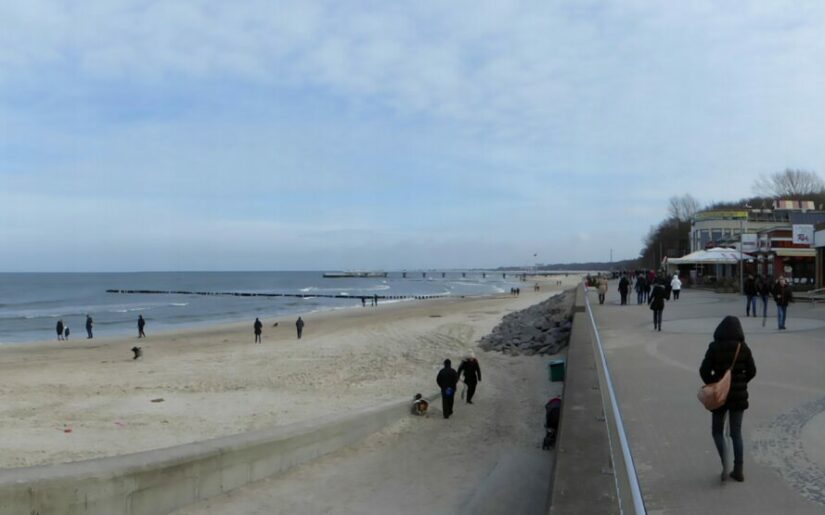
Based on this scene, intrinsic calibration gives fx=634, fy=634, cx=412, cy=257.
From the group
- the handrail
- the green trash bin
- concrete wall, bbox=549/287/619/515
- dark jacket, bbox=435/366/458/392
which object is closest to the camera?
the handrail

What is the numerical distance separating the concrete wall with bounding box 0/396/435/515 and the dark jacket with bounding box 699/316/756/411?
5.34m

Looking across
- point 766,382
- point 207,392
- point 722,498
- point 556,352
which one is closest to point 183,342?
point 207,392

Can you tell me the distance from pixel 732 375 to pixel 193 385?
13.8m

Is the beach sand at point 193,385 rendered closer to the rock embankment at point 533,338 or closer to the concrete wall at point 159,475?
the rock embankment at point 533,338

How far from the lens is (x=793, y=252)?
29.7 meters

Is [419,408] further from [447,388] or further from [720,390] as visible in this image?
[720,390]

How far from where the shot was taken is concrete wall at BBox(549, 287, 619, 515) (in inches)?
184

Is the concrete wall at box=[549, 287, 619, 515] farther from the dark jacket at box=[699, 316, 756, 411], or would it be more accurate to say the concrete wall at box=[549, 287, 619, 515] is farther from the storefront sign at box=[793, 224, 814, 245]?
the storefront sign at box=[793, 224, 814, 245]

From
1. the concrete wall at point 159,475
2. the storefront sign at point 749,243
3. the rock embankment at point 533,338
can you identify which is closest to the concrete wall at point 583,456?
the concrete wall at point 159,475

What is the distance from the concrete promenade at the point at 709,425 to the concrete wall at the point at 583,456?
34 cm

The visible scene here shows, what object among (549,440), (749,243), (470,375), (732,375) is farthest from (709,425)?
(749,243)

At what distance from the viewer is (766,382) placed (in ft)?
29.1

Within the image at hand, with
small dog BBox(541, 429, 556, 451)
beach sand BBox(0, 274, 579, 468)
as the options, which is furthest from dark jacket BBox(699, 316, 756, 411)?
beach sand BBox(0, 274, 579, 468)

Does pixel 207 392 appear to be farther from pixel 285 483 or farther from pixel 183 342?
pixel 183 342
